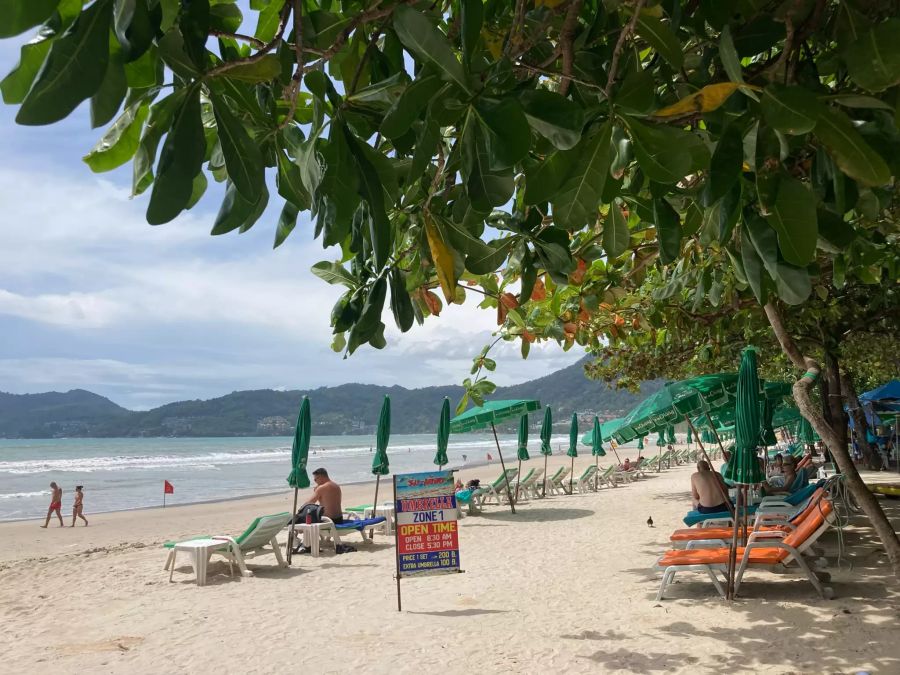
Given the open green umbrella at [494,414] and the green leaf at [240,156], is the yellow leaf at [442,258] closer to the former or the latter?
the green leaf at [240,156]

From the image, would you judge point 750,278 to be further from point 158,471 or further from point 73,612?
point 158,471

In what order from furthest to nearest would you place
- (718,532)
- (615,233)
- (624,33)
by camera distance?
1. (718,532)
2. (615,233)
3. (624,33)

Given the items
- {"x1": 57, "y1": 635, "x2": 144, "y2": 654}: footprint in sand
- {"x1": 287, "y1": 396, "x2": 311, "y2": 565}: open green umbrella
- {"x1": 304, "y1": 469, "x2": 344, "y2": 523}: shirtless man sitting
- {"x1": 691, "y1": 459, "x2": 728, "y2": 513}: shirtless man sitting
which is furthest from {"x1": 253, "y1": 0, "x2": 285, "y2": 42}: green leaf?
{"x1": 304, "y1": 469, "x2": 344, "y2": 523}: shirtless man sitting

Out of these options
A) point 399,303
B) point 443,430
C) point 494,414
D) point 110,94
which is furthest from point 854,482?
point 443,430

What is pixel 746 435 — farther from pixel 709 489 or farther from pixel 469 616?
pixel 709 489

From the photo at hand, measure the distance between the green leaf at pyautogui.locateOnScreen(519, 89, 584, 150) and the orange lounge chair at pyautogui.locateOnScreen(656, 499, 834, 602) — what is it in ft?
17.4

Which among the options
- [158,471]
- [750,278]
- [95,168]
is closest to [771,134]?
[750,278]

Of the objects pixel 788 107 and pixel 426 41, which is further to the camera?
pixel 788 107

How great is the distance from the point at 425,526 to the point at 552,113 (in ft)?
17.8

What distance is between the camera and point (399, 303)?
5.39 feet

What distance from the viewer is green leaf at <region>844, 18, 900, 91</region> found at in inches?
43.8

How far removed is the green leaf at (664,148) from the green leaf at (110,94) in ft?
2.51

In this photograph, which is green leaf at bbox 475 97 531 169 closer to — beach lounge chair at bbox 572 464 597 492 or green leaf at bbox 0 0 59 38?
green leaf at bbox 0 0 59 38

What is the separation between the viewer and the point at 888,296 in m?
6.94
